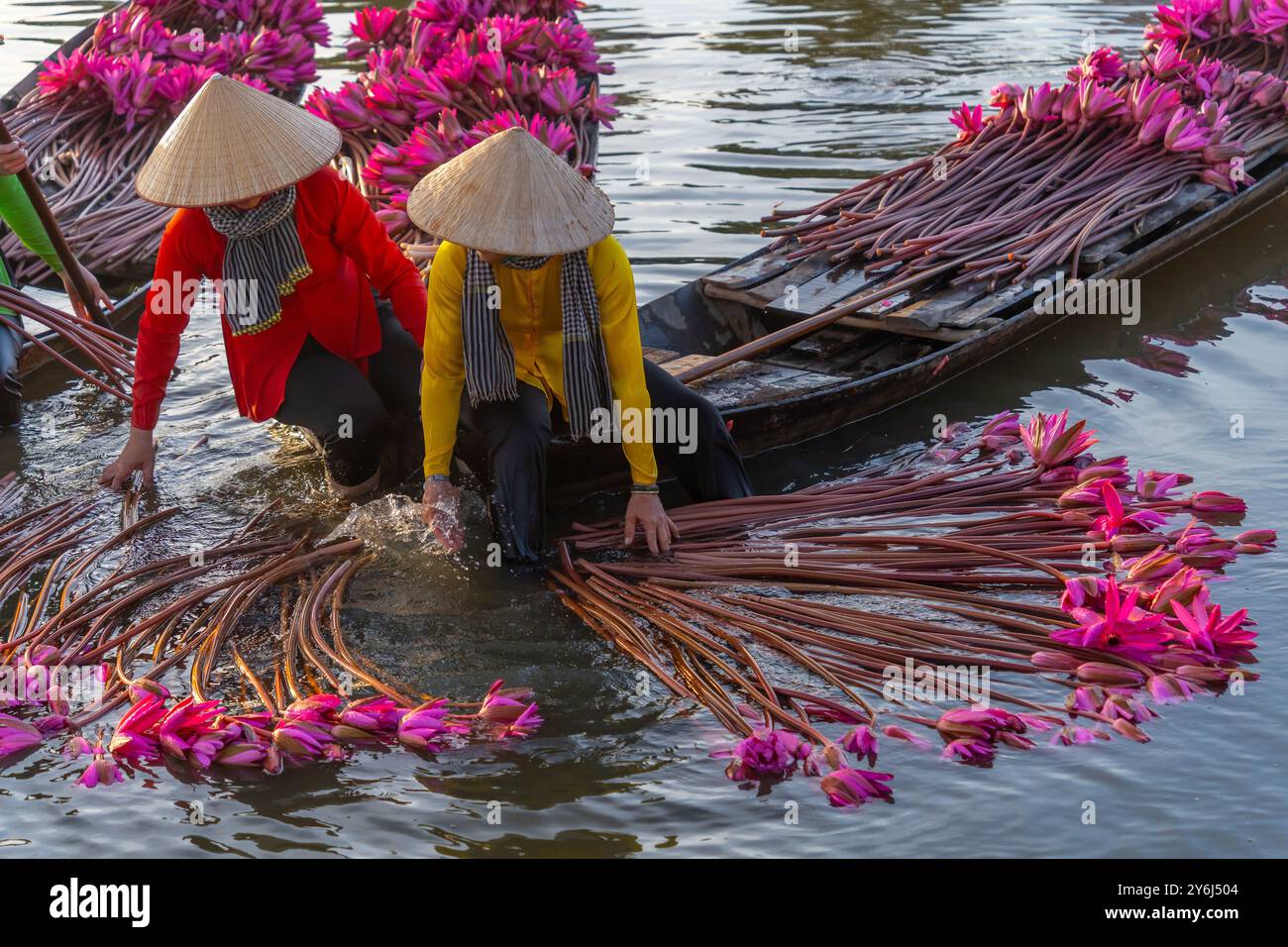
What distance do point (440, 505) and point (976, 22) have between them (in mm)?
9085

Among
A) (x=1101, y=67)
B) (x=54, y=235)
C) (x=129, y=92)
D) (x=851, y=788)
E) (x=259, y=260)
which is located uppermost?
(x=129, y=92)

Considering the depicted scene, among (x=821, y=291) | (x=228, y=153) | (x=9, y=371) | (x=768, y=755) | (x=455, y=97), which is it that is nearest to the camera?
(x=768, y=755)

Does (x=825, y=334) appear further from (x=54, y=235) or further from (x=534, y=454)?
(x=54, y=235)

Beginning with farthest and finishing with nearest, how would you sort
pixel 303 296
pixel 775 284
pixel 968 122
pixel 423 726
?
pixel 968 122, pixel 775 284, pixel 303 296, pixel 423 726

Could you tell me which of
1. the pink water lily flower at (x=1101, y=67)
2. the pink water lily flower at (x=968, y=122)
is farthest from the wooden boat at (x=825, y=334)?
the pink water lily flower at (x=968, y=122)

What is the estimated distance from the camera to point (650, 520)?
3.93 metres

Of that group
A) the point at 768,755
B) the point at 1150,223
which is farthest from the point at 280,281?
the point at 1150,223

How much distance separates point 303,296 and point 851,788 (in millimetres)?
2282

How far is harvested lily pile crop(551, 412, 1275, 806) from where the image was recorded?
3293 millimetres

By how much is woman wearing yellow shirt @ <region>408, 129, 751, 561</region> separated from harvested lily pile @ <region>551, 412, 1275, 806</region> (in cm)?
→ 28

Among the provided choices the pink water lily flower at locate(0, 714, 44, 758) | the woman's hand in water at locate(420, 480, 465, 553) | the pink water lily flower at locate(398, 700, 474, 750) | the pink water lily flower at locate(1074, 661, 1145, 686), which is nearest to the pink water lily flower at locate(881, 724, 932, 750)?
the pink water lily flower at locate(1074, 661, 1145, 686)

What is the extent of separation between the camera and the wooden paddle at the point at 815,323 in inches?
188

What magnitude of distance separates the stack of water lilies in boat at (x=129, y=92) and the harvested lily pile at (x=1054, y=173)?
11.0 ft
